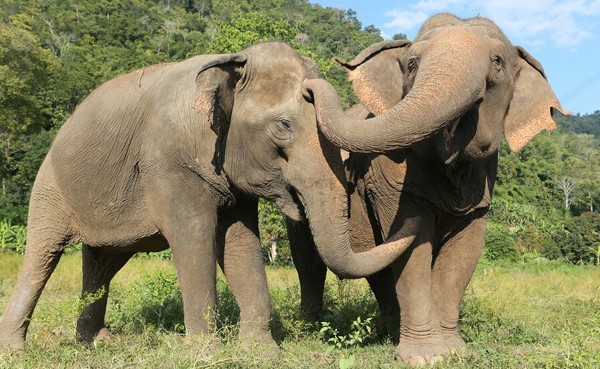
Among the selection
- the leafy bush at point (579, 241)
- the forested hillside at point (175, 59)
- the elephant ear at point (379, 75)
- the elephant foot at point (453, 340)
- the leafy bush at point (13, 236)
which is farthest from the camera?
the leafy bush at point (579, 241)

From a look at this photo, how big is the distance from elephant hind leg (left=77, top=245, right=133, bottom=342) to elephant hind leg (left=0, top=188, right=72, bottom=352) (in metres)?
0.41

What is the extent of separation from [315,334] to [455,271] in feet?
4.71

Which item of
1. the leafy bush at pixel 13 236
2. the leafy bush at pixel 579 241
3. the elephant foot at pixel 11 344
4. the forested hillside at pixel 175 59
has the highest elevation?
the forested hillside at pixel 175 59

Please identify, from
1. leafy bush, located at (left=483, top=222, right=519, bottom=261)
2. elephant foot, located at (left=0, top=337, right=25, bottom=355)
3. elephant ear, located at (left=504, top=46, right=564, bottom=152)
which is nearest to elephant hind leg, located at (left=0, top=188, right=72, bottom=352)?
elephant foot, located at (left=0, top=337, right=25, bottom=355)

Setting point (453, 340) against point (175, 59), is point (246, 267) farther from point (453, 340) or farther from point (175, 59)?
point (175, 59)

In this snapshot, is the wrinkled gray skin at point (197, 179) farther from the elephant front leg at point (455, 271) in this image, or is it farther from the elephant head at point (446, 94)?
the elephant front leg at point (455, 271)

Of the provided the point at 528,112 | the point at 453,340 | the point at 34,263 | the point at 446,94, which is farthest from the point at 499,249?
the point at 446,94

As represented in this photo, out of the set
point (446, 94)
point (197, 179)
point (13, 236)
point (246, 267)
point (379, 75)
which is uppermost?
point (13, 236)

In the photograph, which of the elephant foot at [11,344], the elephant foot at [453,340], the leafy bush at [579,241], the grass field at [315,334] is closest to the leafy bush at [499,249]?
the leafy bush at [579,241]

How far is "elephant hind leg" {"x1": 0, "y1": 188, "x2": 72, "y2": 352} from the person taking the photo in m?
5.27

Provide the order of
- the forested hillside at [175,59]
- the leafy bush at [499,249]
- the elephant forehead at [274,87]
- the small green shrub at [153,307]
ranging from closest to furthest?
1. the elephant forehead at [274,87]
2. the small green shrub at [153,307]
3. the leafy bush at [499,249]
4. the forested hillside at [175,59]

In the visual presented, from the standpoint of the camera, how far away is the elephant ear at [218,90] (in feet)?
14.6

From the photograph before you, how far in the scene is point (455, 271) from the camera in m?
5.04

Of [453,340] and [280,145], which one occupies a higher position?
[280,145]
